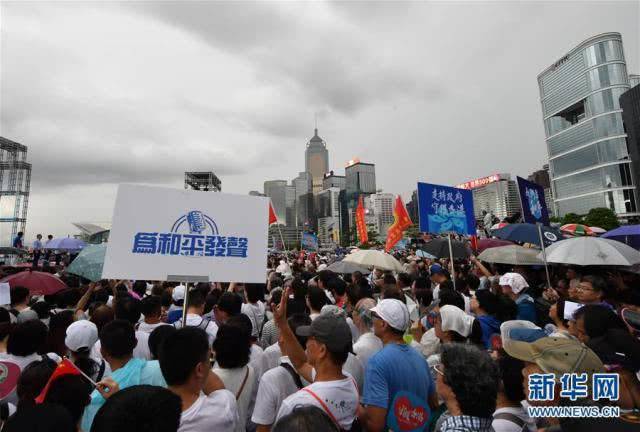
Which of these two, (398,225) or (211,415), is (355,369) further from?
(398,225)

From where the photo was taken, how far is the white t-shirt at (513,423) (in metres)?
2.07

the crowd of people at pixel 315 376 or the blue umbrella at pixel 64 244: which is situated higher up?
the blue umbrella at pixel 64 244

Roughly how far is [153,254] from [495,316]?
396 cm

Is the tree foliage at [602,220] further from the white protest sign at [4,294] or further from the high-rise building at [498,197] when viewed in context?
the high-rise building at [498,197]

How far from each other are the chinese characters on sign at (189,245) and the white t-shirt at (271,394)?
52.3 inches

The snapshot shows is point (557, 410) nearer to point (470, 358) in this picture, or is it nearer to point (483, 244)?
point (470, 358)

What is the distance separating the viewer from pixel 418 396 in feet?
8.00

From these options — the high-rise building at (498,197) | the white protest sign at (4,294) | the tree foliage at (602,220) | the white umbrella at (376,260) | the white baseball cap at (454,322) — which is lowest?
the white baseball cap at (454,322)

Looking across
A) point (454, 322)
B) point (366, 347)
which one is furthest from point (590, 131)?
point (366, 347)

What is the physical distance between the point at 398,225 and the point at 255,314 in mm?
7637

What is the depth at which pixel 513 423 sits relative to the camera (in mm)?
2102

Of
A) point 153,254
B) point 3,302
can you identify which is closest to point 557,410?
point 153,254

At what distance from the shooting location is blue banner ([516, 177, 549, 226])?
6625 millimetres

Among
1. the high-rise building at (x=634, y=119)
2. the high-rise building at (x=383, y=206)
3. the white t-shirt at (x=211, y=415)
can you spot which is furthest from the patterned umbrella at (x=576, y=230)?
the high-rise building at (x=383, y=206)
